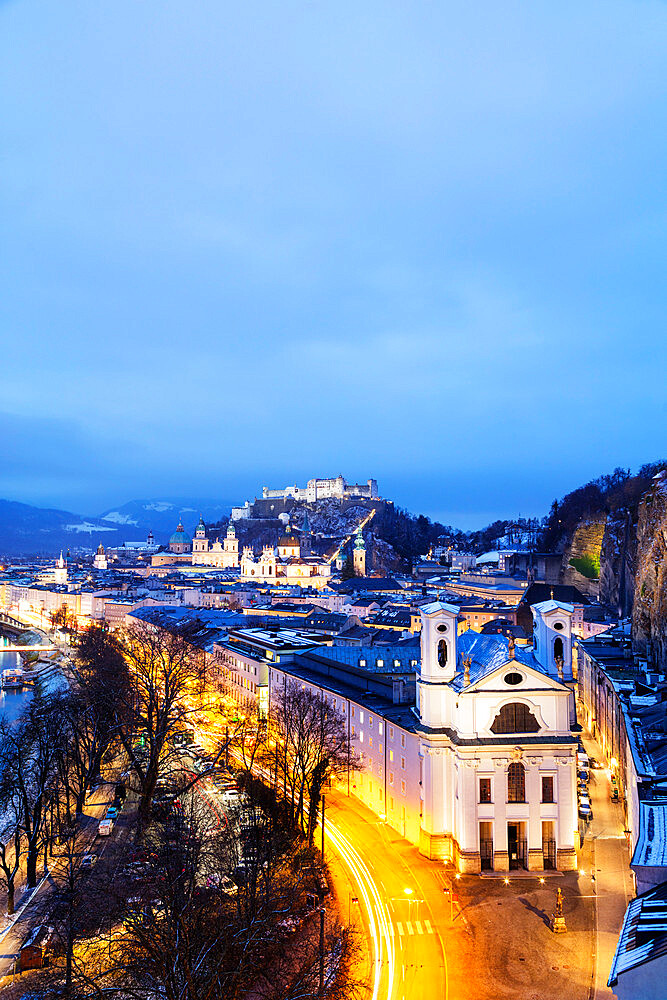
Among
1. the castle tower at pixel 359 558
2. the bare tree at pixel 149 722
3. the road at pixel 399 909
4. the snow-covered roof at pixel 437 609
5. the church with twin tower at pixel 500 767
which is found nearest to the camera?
the road at pixel 399 909

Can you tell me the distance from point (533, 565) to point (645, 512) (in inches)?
2628

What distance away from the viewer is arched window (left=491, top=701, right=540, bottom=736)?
95.6ft

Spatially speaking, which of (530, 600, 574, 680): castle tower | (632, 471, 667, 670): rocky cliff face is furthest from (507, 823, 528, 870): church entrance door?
(632, 471, 667, 670): rocky cliff face

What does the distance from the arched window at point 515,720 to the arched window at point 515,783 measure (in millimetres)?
1298

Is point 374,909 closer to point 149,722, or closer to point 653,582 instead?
point 149,722

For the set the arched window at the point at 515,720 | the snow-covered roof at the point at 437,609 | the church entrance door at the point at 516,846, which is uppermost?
the snow-covered roof at the point at 437,609

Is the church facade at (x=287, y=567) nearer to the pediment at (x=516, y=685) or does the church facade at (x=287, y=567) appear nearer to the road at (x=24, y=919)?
the road at (x=24, y=919)

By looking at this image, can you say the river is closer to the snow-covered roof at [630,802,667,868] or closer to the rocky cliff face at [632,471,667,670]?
the rocky cliff face at [632,471,667,670]

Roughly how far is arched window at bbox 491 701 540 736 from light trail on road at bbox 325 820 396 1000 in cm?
699

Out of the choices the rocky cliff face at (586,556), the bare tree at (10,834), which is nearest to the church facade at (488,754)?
the bare tree at (10,834)

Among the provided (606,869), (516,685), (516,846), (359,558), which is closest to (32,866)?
(516,846)

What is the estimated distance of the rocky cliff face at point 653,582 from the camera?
46.9 meters

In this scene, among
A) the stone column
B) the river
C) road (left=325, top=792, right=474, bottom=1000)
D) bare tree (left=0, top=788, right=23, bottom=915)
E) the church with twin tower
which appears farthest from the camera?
the river

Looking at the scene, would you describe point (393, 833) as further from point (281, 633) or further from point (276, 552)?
point (276, 552)
